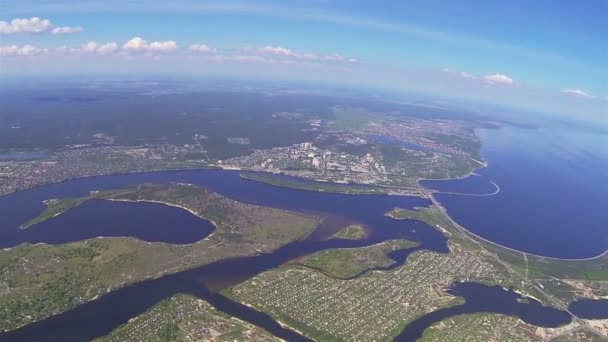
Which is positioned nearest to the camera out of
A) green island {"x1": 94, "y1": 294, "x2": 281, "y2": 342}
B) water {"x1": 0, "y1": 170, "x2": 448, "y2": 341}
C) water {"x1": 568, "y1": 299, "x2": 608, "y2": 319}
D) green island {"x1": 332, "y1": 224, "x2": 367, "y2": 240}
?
green island {"x1": 94, "y1": 294, "x2": 281, "y2": 342}

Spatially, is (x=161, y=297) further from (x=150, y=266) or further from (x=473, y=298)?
(x=473, y=298)

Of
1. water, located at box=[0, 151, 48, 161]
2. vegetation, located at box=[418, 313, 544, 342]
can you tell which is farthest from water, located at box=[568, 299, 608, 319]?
water, located at box=[0, 151, 48, 161]

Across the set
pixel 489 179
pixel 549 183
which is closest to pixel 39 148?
pixel 489 179

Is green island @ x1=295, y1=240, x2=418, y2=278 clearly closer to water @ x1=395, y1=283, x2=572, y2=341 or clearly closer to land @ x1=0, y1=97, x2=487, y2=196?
water @ x1=395, y1=283, x2=572, y2=341

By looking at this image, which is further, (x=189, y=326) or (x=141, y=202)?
(x=141, y=202)

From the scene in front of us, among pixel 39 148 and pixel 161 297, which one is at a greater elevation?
pixel 39 148

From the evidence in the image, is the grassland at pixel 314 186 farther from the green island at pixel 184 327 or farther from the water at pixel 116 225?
the green island at pixel 184 327
